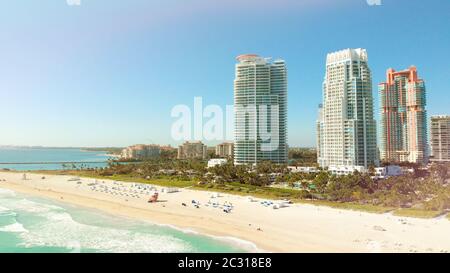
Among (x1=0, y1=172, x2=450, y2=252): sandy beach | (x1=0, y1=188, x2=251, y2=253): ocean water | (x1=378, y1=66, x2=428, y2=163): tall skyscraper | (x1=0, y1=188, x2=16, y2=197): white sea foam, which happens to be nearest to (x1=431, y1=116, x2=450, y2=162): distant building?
(x1=378, y1=66, x2=428, y2=163): tall skyscraper

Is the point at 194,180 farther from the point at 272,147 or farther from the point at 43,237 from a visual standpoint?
the point at 43,237

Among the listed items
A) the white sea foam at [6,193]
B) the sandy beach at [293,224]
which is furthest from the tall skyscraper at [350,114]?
the white sea foam at [6,193]

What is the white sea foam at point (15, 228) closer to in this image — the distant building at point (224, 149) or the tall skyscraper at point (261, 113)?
the tall skyscraper at point (261, 113)

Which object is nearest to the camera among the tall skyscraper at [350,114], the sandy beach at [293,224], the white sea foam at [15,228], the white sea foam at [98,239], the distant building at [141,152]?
the sandy beach at [293,224]

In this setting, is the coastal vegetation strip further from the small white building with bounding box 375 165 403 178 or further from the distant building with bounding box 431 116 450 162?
the distant building with bounding box 431 116 450 162

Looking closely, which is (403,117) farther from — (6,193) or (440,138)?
(6,193)

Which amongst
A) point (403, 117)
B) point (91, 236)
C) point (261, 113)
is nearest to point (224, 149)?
point (261, 113)
